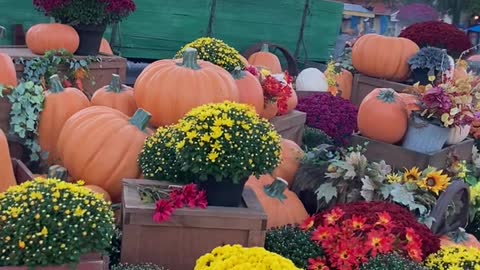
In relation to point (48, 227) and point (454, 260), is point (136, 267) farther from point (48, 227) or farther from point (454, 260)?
point (454, 260)

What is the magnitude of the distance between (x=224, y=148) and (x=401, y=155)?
1692mm

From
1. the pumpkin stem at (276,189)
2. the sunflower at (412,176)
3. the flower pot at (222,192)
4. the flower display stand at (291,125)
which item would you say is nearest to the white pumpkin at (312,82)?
the flower display stand at (291,125)

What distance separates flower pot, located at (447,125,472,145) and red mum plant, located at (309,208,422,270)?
4.14 ft

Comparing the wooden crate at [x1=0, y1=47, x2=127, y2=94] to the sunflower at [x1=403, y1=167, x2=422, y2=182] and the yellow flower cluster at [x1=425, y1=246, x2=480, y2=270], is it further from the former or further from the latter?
the yellow flower cluster at [x1=425, y1=246, x2=480, y2=270]

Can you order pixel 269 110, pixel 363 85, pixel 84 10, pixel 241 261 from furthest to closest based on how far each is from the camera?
1. pixel 363 85
2. pixel 84 10
3. pixel 269 110
4. pixel 241 261

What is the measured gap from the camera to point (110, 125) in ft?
10.6

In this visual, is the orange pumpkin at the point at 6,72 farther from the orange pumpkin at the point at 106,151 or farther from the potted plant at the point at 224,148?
the potted plant at the point at 224,148

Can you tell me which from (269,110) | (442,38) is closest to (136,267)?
(269,110)

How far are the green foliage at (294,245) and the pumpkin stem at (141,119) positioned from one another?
79 cm

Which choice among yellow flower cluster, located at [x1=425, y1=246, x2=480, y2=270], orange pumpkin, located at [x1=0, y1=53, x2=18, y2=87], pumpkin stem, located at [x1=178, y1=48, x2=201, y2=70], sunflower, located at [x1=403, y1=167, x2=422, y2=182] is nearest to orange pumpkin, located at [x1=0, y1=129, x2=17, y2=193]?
orange pumpkin, located at [x1=0, y1=53, x2=18, y2=87]

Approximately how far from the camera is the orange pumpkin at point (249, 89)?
12.6 ft

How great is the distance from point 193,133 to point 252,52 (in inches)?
190

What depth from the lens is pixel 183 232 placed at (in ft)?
8.90

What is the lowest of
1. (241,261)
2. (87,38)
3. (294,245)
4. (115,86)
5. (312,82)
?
(294,245)
